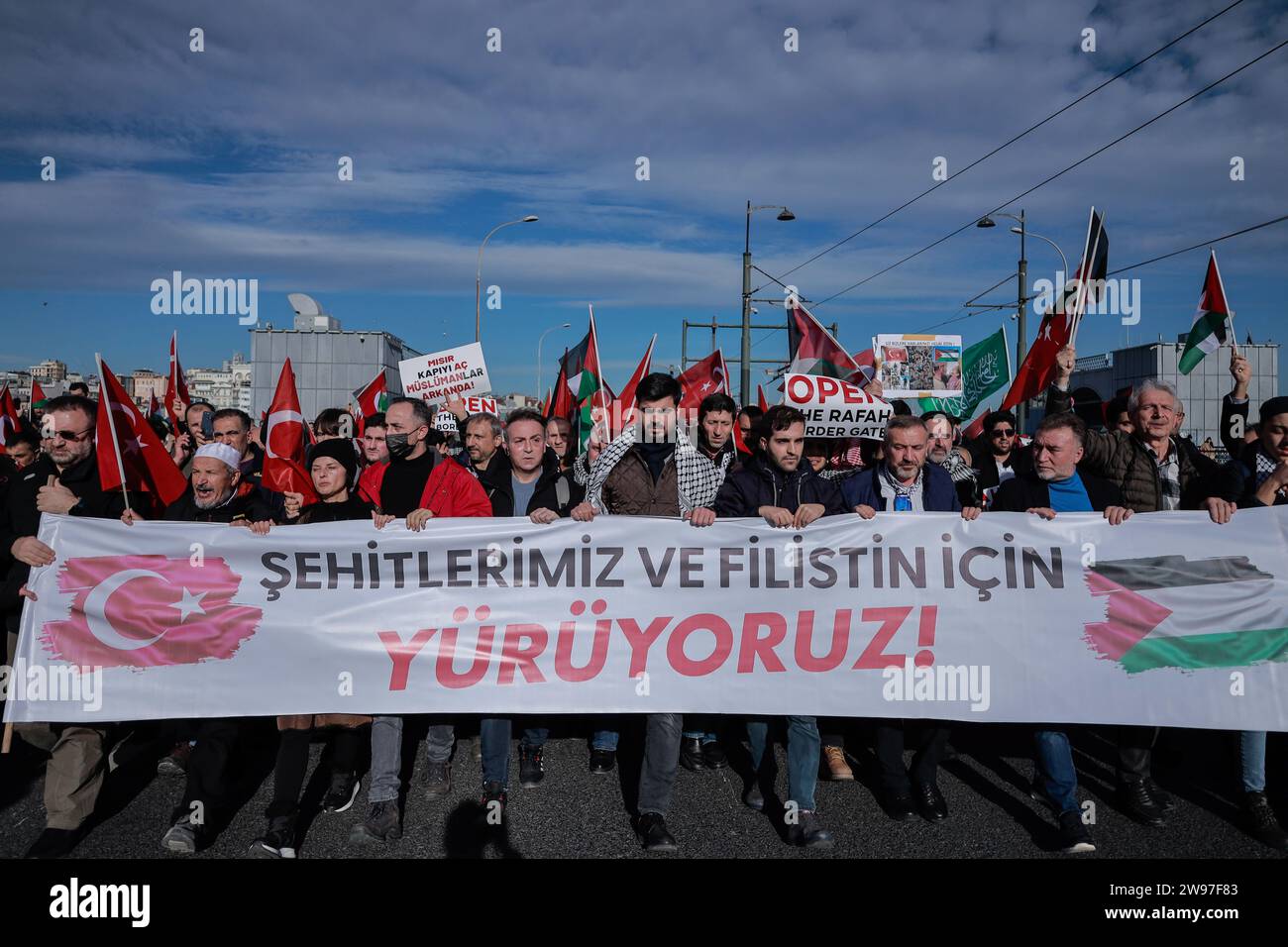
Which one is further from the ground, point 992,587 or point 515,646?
point 992,587

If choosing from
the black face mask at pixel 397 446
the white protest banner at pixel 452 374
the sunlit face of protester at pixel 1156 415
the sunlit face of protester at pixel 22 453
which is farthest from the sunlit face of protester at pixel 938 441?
the sunlit face of protester at pixel 22 453

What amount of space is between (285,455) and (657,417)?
1.99 meters

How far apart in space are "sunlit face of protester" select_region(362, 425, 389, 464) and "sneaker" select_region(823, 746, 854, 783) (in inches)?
137

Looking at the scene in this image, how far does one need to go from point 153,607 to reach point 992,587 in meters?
Answer: 4.02

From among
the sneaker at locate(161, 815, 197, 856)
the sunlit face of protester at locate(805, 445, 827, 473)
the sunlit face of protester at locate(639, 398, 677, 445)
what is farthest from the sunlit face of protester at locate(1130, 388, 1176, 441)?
the sneaker at locate(161, 815, 197, 856)

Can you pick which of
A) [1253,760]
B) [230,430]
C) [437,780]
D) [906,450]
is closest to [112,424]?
[230,430]

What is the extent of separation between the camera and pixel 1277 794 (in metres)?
4.62

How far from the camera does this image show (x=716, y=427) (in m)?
4.95

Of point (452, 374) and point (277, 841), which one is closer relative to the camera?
point (277, 841)

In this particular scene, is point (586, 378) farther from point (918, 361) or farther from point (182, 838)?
point (918, 361)

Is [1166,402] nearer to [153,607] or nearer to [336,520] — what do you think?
[336,520]

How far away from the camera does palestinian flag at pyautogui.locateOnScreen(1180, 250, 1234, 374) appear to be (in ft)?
23.5

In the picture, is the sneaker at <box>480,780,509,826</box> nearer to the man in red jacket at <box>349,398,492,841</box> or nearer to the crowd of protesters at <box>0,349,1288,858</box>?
the crowd of protesters at <box>0,349,1288,858</box>
